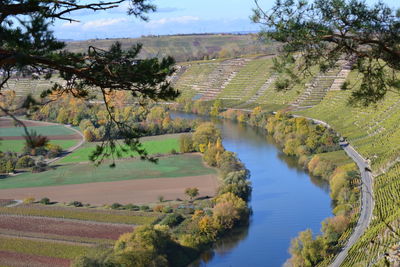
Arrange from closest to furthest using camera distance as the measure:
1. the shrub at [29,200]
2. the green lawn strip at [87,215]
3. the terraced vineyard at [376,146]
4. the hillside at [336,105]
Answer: the hillside at [336,105] → the terraced vineyard at [376,146] → the green lawn strip at [87,215] → the shrub at [29,200]

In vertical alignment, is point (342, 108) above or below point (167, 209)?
above

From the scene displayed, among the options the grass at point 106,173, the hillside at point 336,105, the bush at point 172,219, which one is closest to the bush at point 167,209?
the bush at point 172,219

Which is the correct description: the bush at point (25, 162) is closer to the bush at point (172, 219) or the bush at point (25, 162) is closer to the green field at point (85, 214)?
the green field at point (85, 214)

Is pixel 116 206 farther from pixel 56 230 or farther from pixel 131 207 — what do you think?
pixel 56 230

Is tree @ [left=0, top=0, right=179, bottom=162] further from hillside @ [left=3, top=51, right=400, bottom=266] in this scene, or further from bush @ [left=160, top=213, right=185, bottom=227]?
bush @ [left=160, top=213, right=185, bottom=227]

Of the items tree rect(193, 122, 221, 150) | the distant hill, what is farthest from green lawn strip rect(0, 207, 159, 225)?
the distant hill

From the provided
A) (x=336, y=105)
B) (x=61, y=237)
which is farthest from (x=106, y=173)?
(x=336, y=105)

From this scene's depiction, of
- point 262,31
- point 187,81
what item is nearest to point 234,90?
point 187,81
